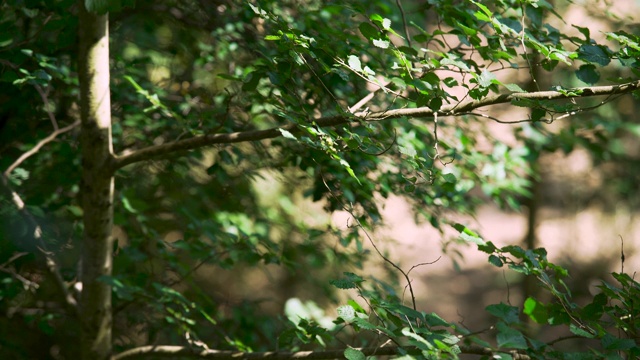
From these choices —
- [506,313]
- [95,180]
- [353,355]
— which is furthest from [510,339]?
[95,180]

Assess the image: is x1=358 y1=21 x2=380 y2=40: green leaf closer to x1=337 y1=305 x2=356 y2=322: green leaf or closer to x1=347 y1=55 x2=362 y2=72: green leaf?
x1=347 y1=55 x2=362 y2=72: green leaf

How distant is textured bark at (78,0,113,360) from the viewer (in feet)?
6.79

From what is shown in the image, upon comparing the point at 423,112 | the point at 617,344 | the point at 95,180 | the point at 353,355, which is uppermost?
the point at 423,112

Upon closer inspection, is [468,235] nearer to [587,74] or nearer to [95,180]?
[587,74]

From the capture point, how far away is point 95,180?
6.91 ft

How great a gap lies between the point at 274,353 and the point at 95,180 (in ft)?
2.69

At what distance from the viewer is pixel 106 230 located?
7.13 ft

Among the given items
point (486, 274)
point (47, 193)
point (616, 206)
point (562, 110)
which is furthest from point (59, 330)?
point (486, 274)

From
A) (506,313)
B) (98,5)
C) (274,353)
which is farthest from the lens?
(274,353)

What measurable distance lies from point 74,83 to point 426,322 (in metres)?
1.73

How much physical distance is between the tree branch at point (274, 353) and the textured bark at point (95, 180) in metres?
0.15

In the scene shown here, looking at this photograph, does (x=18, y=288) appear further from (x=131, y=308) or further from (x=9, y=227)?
(x=131, y=308)

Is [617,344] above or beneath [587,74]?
beneath

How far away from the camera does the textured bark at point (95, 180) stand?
207 cm
